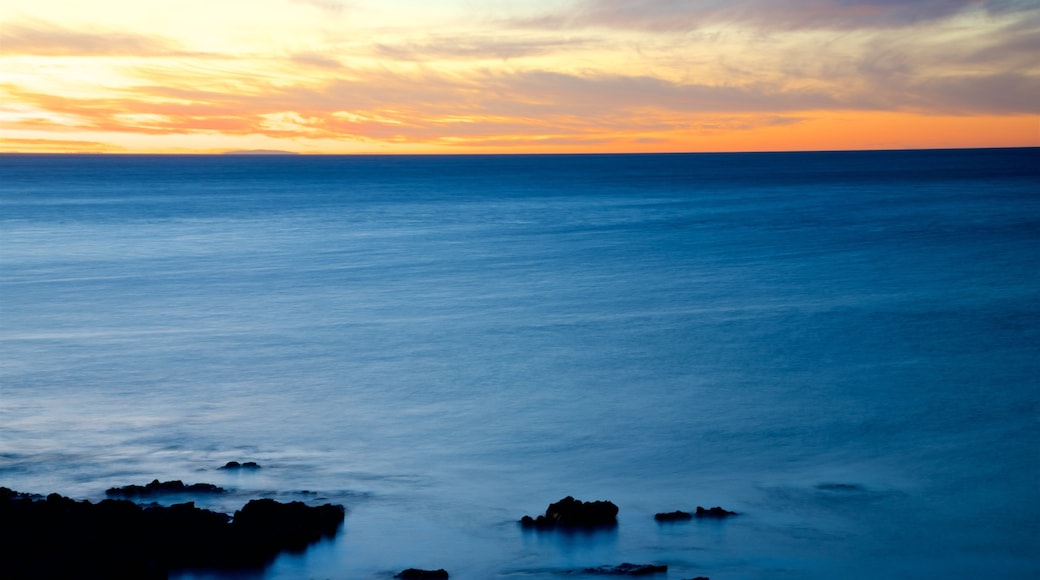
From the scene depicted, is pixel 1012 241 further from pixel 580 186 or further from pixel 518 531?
pixel 580 186

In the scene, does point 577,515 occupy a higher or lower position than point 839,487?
higher

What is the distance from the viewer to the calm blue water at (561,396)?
43.9 feet

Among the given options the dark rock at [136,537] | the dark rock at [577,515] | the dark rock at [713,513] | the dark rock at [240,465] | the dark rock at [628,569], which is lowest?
the dark rock at [628,569]

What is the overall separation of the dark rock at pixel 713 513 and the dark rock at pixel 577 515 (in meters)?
1.13

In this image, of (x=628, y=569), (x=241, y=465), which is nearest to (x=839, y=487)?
(x=628, y=569)

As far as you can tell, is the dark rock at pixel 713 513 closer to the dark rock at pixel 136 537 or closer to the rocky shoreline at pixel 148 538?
the rocky shoreline at pixel 148 538

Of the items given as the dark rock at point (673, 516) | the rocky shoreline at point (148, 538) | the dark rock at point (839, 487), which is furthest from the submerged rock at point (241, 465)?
the dark rock at point (839, 487)

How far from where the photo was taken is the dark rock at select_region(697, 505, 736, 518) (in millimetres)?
13664

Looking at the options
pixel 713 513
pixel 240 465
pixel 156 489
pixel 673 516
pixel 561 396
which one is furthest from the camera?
pixel 561 396

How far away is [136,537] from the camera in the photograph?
11453 mm

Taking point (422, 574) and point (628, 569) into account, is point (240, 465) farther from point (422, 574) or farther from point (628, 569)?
point (628, 569)

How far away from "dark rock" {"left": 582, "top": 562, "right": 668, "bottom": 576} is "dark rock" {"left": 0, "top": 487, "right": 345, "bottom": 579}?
3.28 m

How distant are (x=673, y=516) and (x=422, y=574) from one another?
3555 mm

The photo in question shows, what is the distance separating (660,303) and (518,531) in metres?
21.5
